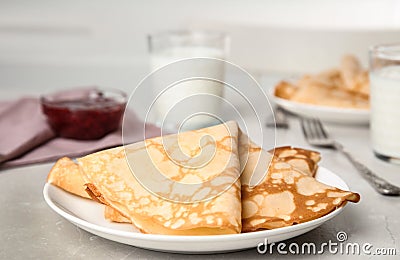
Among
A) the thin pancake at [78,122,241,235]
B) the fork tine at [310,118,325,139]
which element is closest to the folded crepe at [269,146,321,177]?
the thin pancake at [78,122,241,235]

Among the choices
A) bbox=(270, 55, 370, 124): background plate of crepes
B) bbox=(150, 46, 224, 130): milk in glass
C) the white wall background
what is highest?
bbox=(150, 46, 224, 130): milk in glass

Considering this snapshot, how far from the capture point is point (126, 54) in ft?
12.6

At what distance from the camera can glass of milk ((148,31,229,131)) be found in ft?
5.22

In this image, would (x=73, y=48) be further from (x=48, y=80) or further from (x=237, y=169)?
(x=237, y=169)

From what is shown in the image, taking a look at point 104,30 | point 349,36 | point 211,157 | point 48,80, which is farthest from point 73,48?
point 211,157

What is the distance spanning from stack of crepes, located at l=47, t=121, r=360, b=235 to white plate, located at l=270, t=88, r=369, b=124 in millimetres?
668

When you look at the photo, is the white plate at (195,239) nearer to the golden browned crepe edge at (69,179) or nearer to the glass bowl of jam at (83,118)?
the golden browned crepe edge at (69,179)

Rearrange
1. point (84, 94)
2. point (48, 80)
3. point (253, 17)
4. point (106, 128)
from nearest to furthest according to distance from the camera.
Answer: point (106, 128) < point (84, 94) < point (48, 80) < point (253, 17)

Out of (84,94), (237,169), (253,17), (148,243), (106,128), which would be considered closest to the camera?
(148,243)

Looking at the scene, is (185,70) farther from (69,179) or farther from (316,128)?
(69,179)

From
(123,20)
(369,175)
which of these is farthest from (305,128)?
(123,20)

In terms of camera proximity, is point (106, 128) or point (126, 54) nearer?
point (106, 128)

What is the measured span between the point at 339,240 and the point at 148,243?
0.31m

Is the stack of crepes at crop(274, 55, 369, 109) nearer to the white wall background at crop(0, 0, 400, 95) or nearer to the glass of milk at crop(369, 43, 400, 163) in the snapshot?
the glass of milk at crop(369, 43, 400, 163)
